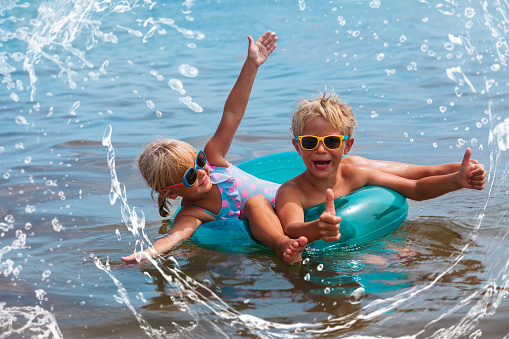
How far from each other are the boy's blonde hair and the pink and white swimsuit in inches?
23.1

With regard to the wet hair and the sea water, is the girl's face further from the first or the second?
the sea water

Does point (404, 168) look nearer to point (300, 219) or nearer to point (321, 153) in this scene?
point (321, 153)

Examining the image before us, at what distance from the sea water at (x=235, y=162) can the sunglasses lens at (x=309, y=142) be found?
24.8 inches

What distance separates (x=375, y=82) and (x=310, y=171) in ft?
21.7

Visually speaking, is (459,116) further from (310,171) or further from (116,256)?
(116,256)

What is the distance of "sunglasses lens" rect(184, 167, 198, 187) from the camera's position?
3852 mm

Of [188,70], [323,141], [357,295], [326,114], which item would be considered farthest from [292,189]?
[188,70]

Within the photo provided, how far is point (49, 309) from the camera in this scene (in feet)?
10.3

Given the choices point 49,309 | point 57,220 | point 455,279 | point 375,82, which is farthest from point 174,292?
point 375,82

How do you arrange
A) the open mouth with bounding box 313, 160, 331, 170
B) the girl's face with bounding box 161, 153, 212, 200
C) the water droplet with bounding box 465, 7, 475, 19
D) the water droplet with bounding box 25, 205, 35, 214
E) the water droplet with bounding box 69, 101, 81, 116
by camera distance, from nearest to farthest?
the open mouth with bounding box 313, 160, 331, 170 → the girl's face with bounding box 161, 153, 212, 200 → the water droplet with bounding box 25, 205, 35, 214 → the water droplet with bounding box 69, 101, 81, 116 → the water droplet with bounding box 465, 7, 475, 19

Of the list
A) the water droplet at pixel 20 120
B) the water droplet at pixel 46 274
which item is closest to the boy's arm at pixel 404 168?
the water droplet at pixel 46 274

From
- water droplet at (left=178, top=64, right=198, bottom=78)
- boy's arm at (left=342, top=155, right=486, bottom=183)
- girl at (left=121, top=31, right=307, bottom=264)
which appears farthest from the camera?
water droplet at (left=178, top=64, right=198, bottom=78)

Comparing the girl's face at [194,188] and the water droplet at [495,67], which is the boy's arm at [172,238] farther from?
the water droplet at [495,67]

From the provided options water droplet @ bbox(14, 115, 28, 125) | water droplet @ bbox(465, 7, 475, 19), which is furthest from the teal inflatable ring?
water droplet @ bbox(465, 7, 475, 19)
